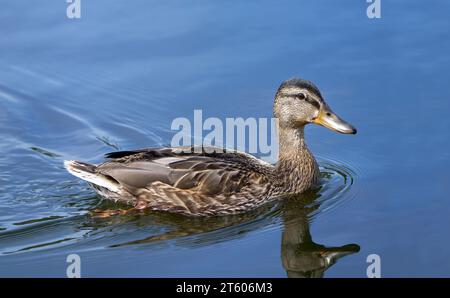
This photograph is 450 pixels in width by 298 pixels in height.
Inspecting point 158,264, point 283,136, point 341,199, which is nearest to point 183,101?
point 283,136

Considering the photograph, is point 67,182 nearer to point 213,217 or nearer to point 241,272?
point 213,217

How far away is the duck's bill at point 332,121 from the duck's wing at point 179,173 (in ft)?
3.30

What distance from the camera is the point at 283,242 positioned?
1088 cm

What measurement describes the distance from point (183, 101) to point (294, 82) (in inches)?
94.8

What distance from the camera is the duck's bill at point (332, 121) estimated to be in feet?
38.7

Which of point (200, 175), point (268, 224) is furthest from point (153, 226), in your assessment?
point (268, 224)

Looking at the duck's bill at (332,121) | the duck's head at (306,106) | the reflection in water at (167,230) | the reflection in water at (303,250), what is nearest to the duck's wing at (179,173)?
the reflection in water at (167,230)

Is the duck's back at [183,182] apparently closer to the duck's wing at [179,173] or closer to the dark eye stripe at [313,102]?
the duck's wing at [179,173]

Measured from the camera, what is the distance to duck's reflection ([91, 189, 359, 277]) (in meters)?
10.5

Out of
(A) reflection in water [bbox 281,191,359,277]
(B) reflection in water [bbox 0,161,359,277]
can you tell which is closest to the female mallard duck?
(B) reflection in water [bbox 0,161,359,277]

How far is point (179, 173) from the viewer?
1175 centimetres

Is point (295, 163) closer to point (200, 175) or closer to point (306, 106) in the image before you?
point (306, 106)

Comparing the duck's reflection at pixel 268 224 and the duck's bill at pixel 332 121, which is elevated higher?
the duck's bill at pixel 332 121

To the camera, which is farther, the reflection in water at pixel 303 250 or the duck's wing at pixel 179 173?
the duck's wing at pixel 179 173
